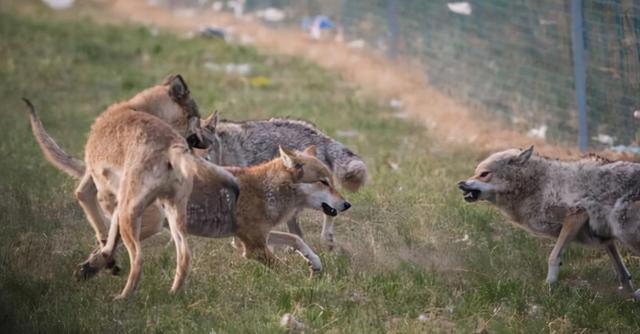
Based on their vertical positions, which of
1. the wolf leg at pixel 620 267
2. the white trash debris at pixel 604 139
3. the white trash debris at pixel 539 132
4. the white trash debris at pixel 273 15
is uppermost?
the wolf leg at pixel 620 267

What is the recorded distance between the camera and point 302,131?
9.79m

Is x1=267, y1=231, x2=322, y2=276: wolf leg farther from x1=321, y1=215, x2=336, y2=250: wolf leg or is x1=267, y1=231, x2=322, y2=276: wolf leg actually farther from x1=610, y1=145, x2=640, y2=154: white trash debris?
x1=610, y1=145, x2=640, y2=154: white trash debris

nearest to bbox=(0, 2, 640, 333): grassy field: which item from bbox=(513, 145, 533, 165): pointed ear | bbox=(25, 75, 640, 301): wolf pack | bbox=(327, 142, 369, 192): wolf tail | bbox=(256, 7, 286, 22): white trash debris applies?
bbox=(25, 75, 640, 301): wolf pack

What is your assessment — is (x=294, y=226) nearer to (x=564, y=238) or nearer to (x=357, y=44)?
(x=564, y=238)

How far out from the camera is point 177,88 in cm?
938

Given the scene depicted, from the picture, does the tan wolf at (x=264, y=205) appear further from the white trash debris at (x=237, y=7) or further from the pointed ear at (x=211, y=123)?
the white trash debris at (x=237, y=7)

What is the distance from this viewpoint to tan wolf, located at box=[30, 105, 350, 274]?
8.37m

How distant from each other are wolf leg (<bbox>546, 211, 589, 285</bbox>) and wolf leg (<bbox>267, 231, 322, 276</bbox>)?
67.5 inches

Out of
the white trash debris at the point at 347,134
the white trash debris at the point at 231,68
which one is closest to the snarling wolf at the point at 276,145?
the white trash debris at the point at 347,134

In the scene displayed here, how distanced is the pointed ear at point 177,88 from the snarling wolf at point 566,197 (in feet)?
7.95

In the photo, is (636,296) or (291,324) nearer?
(291,324)

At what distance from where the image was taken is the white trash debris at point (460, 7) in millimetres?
14883

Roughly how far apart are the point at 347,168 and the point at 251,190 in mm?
1102

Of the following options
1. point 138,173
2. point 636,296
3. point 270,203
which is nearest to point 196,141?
point 270,203
